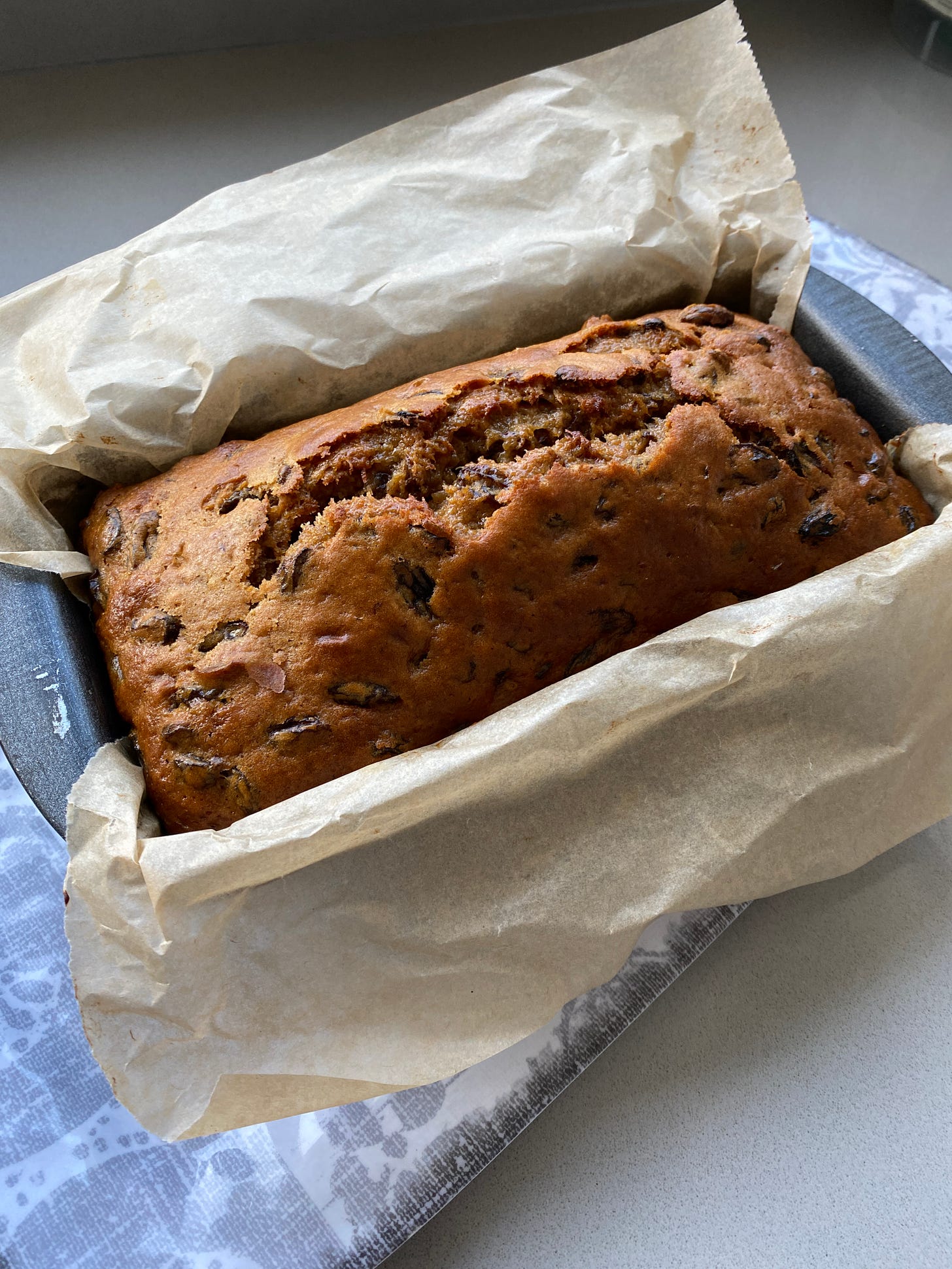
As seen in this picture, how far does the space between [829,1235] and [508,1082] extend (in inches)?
14.5

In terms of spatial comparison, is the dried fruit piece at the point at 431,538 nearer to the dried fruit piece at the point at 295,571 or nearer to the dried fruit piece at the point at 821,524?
the dried fruit piece at the point at 295,571

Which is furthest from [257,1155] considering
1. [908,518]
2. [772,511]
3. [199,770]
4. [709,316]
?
[709,316]

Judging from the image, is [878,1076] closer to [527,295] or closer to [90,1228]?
[90,1228]

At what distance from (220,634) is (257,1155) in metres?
0.56

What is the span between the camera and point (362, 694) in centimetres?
109

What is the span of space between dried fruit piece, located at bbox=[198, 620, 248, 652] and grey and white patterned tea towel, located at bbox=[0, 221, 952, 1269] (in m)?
0.46

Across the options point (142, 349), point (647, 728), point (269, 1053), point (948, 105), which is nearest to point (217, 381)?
point (142, 349)

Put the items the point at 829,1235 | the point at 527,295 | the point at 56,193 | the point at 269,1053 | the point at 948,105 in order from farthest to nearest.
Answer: the point at 948,105
the point at 56,193
the point at 527,295
the point at 829,1235
the point at 269,1053

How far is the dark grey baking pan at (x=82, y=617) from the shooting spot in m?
1.04

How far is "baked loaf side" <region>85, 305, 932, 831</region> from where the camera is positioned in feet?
3.57

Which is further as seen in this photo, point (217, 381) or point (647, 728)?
point (217, 381)

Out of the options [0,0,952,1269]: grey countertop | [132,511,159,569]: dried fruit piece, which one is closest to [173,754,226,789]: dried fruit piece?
[132,511,159,569]: dried fruit piece

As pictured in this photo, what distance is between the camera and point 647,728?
3.53ft

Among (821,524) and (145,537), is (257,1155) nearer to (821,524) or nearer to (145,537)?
(145,537)
